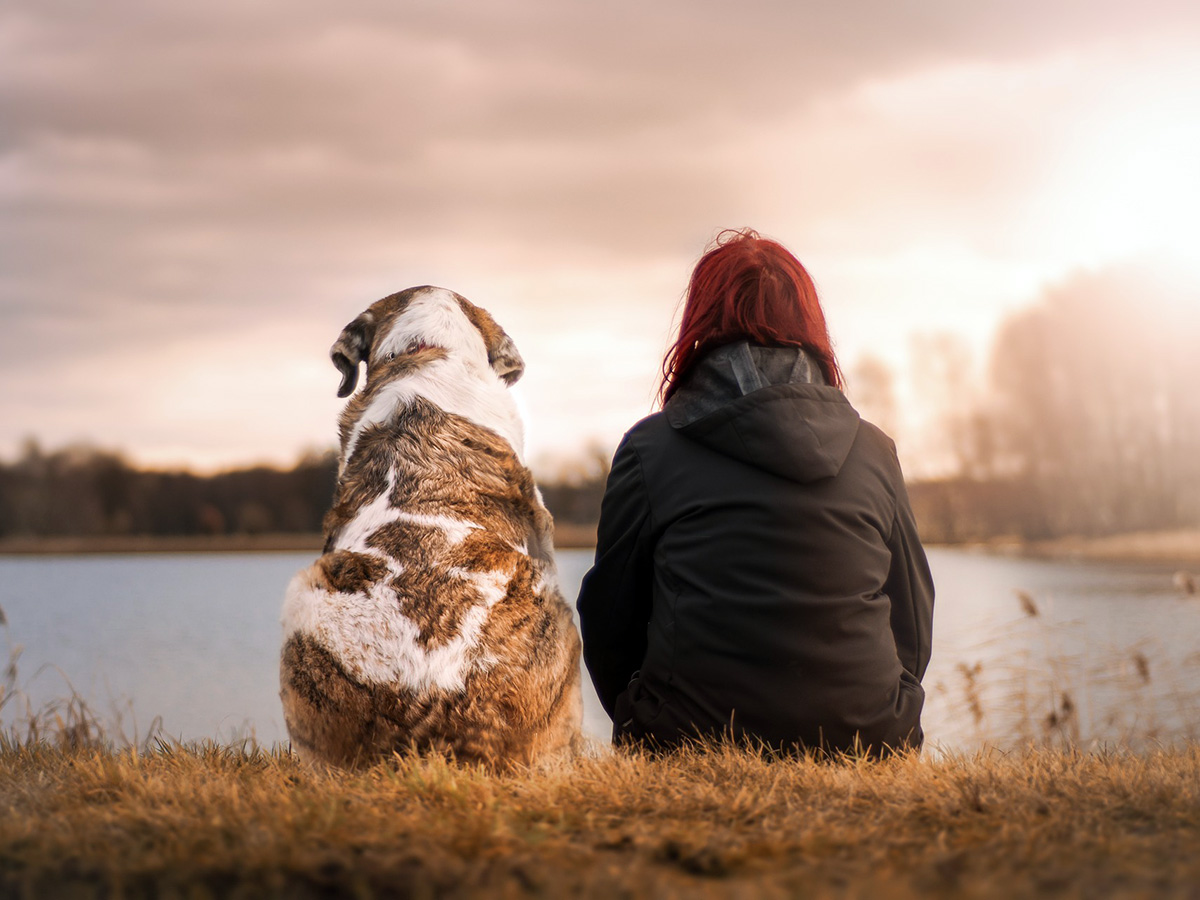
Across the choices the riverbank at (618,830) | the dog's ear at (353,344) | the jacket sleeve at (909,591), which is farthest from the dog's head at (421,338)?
the jacket sleeve at (909,591)

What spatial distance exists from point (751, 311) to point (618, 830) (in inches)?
80.3

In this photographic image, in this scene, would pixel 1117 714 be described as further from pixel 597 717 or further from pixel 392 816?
pixel 392 816

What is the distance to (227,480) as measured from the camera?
111 feet

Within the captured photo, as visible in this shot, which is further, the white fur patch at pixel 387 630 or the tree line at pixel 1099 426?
the tree line at pixel 1099 426

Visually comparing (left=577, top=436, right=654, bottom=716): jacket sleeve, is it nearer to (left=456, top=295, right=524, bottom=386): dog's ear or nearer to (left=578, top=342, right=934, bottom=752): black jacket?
(left=578, top=342, right=934, bottom=752): black jacket

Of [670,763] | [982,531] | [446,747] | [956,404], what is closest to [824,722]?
[670,763]

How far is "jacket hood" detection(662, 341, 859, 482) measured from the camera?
3107 millimetres

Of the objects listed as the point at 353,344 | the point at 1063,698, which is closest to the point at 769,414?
the point at 353,344

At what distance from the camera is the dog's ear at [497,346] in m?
4.65

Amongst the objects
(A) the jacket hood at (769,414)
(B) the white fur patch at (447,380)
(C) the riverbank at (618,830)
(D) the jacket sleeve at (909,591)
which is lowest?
(C) the riverbank at (618,830)

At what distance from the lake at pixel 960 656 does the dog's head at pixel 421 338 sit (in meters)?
1.32

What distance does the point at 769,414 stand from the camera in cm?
313

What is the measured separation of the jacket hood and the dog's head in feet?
4.77

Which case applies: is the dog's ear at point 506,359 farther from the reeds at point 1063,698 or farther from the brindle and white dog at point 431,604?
the reeds at point 1063,698
